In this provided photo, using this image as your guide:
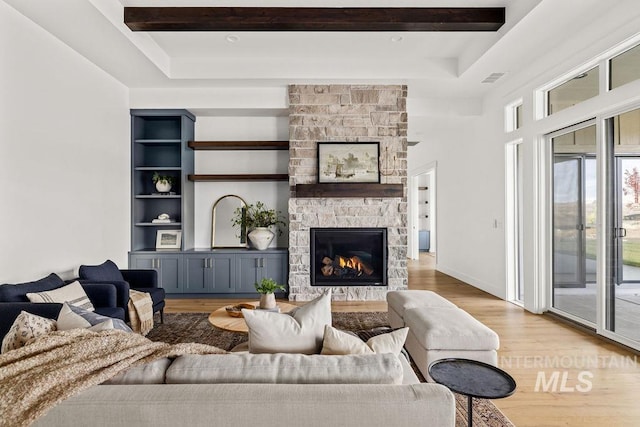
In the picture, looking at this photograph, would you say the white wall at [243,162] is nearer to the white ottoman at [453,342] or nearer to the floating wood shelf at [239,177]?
the floating wood shelf at [239,177]

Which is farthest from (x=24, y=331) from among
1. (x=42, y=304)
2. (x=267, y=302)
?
(x=267, y=302)

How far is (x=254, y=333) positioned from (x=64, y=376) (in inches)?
26.4

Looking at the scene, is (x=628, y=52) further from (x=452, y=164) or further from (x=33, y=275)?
(x=33, y=275)

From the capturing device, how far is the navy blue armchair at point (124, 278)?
331 centimetres

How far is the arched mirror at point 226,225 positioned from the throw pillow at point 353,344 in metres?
4.03

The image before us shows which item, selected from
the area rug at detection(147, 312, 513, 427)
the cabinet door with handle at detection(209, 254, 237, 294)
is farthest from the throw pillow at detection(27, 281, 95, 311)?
the cabinet door with handle at detection(209, 254, 237, 294)

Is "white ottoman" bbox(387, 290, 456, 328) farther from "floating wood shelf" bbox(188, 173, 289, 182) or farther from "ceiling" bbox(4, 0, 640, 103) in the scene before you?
"ceiling" bbox(4, 0, 640, 103)

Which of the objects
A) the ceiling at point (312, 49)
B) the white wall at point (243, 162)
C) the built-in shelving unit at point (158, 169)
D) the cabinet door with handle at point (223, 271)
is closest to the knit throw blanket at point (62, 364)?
the ceiling at point (312, 49)

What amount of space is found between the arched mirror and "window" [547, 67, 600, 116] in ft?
13.5

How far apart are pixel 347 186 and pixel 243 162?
171cm

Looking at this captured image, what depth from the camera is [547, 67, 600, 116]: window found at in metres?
3.59

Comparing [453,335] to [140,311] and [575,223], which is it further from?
[140,311]

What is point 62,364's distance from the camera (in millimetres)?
1313

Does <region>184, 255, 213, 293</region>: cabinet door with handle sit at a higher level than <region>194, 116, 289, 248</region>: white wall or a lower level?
lower
